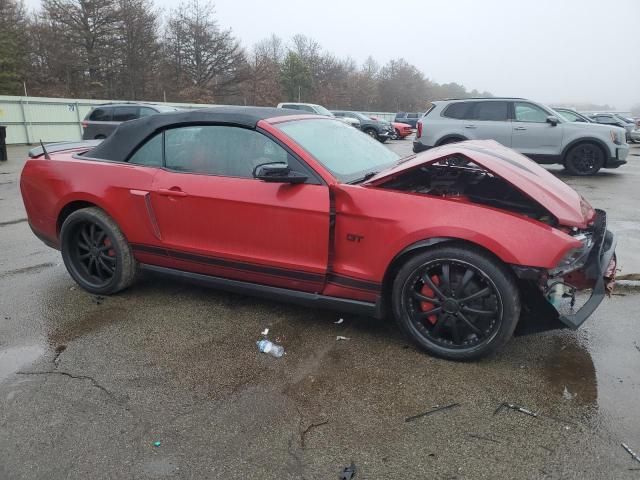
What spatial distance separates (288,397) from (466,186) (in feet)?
6.43

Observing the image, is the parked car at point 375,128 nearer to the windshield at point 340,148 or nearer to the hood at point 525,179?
the windshield at point 340,148

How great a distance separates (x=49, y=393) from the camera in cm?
275

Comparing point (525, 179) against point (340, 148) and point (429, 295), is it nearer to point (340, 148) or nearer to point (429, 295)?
point (429, 295)

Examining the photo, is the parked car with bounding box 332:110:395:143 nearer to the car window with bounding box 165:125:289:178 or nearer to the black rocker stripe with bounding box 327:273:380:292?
the car window with bounding box 165:125:289:178

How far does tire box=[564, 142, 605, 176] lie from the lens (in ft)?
36.3

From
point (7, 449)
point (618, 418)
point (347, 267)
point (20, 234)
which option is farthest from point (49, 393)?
point (20, 234)

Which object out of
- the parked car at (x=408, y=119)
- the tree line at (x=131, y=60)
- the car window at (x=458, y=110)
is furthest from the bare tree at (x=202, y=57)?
the car window at (x=458, y=110)

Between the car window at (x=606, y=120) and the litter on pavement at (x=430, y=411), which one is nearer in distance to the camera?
the litter on pavement at (x=430, y=411)

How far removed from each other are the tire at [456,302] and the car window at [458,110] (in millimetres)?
Result: 9364

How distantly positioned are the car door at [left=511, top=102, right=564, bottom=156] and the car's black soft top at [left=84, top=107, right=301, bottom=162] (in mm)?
8617

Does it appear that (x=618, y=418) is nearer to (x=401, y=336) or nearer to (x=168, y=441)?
(x=401, y=336)

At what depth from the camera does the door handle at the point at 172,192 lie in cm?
360

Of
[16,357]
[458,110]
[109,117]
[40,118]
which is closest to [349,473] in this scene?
[16,357]

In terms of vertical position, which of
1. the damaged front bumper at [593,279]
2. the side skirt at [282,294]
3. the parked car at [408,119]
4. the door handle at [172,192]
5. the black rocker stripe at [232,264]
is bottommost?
the parked car at [408,119]
